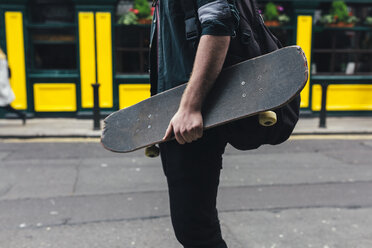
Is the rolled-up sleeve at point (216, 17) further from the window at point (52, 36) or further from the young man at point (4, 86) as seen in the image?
the window at point (52, 36)

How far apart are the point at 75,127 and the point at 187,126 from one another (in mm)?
7647

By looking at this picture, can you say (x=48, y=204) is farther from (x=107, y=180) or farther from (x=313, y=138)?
(x=313, y=138)

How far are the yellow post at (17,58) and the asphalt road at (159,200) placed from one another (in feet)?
11.3

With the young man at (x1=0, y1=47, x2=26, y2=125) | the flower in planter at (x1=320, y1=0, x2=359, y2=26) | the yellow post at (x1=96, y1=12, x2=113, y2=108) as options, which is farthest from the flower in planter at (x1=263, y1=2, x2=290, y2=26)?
the young man at (x1=0, y1=47, x2=26, y2=125)

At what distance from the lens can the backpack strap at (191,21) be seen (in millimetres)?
1572

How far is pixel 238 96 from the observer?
1569 mm

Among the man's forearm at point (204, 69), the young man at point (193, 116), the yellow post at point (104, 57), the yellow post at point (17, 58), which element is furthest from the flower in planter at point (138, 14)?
the man's forearm at point (204, 69)

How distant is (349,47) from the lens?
425 inches

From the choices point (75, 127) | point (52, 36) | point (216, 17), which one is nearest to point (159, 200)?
point (216, 17)

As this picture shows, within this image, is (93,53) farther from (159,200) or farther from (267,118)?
(267,118)

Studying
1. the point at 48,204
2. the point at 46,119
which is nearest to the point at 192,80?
the point at 48,204

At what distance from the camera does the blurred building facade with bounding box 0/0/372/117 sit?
32.0 feet

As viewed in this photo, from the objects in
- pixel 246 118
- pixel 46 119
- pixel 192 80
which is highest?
pixel 192 80

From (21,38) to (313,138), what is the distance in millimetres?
6757
